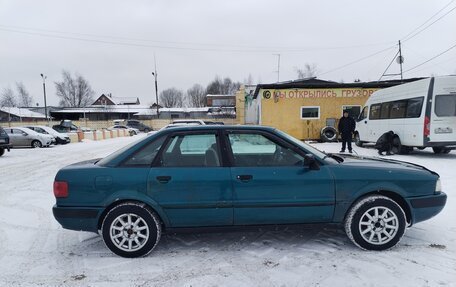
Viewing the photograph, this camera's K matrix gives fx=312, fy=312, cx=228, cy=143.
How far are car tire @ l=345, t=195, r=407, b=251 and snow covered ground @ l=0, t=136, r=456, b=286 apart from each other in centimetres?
13

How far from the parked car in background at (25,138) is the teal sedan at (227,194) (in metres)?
17.8

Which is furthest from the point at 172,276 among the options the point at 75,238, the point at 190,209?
the point at 75,238

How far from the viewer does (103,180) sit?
345cm

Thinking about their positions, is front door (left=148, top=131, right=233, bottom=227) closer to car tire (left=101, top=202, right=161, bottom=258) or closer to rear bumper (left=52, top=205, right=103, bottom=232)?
car tire (left=101, top=202, right=161, bottom=258)

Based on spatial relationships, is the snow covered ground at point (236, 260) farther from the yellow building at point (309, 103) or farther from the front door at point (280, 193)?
the yellow building at point (309, 103)

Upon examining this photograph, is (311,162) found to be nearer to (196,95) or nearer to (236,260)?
(236,260)

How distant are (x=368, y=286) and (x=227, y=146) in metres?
1.99

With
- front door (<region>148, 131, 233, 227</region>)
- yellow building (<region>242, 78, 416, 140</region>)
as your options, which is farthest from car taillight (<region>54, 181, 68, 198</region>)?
yellow building (<region>242, 78, 416, 140</region>)

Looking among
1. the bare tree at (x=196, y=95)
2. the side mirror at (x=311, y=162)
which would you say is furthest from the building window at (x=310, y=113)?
the bare tree at (x=196, y=95)

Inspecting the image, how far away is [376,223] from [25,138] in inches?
795

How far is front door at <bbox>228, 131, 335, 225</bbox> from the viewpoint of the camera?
3.48 metres

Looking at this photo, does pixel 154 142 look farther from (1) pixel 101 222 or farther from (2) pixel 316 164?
(2) pixel 316 164

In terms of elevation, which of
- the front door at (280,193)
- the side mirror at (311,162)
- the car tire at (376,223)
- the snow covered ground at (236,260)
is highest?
the side mirror at (311,162)

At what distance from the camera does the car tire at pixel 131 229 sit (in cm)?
345
